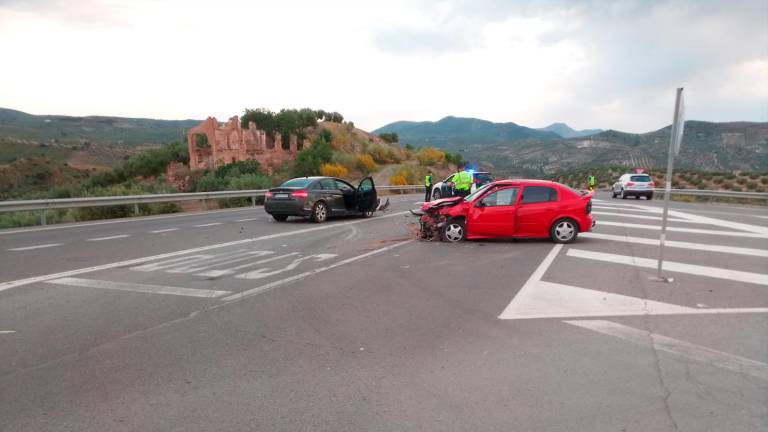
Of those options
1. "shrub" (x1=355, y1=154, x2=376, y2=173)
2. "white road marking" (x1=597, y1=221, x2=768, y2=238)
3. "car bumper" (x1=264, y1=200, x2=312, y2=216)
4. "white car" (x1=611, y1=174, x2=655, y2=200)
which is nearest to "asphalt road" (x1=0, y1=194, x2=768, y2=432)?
"white road marking" (x1=597, y1=221, x2=768, y2=238)

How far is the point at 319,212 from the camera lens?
17000 millimetres

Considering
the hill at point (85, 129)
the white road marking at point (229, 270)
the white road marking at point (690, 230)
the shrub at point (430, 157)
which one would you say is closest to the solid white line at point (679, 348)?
the white road marking at point (229, 270)

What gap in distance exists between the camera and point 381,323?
593cm

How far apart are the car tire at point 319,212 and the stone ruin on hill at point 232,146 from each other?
170 feet

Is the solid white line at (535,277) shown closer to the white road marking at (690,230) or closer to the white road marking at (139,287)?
the white road marking at (139,287)

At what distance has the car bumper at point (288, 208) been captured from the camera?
54.3 feet

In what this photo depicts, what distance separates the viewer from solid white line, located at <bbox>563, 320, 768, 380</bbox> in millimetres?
4648

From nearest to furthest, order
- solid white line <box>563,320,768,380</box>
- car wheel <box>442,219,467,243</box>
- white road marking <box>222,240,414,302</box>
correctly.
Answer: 1. solid white line <box>563,320,768,380</box>
2. white road marking <box>222,240,414,302</box>
3. car wheel <box>442,219,467,243</box>

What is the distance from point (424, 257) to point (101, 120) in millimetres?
159723

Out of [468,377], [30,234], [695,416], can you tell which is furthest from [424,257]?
[30,234]

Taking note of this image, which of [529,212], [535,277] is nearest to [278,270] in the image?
[535,277]

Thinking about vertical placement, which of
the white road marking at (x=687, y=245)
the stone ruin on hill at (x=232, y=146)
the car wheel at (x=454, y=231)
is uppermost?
the stone ruin on hill at (x=232, y=146)

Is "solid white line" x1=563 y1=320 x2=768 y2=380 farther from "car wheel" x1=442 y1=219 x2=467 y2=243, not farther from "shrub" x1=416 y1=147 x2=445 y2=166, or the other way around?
"shrub" x1=416 y1=147 x2=445 y2=166

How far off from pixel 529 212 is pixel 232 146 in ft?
203
